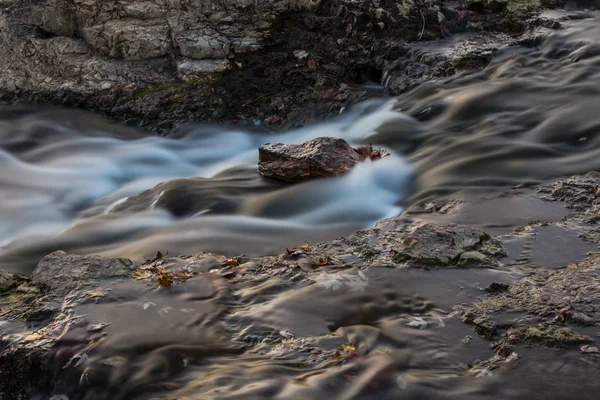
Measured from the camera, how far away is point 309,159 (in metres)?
5.55

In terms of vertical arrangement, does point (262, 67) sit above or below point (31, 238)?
above

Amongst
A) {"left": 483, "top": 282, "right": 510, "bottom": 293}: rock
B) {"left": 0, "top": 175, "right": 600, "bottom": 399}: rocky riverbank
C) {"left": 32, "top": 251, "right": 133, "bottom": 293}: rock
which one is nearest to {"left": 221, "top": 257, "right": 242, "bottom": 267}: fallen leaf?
{"left": 0, "top": 175, "right": 600, "bottom": 399}: rocky riverbank

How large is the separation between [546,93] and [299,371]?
5.28 meters

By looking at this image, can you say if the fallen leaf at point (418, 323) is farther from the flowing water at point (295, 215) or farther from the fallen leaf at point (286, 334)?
the fallen leaf at point (286, 334)

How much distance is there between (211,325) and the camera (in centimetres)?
292

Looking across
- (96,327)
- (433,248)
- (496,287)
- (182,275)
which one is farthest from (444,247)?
(96,327)

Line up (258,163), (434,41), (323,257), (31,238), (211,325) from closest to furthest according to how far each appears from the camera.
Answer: (211,325) < (323,257) < (31,238) < (258,163) < (434,41)

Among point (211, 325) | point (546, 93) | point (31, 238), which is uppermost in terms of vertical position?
point (546, 93)

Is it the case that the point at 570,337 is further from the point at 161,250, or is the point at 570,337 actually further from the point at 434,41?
the point at 434,41

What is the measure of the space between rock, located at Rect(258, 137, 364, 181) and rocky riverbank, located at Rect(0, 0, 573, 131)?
1.91m

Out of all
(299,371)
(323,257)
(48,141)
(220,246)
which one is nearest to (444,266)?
(323,257)

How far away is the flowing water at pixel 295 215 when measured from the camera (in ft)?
8.12

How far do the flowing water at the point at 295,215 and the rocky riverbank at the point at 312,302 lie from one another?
18mm

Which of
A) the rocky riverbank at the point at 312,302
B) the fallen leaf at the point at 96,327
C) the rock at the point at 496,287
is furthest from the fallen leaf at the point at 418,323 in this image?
the fallen leaf at the point at 96,327
